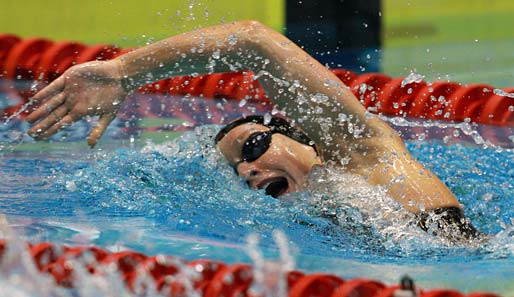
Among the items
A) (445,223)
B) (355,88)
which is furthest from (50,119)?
(355,88)

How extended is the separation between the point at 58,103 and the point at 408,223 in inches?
33.2

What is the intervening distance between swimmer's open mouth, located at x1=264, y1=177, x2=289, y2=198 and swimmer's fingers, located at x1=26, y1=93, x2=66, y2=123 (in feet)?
1.82

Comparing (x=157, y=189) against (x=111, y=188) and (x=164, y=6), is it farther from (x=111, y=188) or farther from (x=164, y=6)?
(x=164, y=6)

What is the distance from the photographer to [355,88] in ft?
12.9

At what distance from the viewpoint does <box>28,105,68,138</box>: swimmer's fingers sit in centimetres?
209

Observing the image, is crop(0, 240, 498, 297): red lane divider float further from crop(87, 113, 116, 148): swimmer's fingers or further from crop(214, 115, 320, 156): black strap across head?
crop(214, 115, 320, 156): black strap across head

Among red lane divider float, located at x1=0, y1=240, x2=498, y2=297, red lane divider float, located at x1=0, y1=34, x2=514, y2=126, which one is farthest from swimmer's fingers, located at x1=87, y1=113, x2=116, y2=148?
red lane divider float, located at x1=0, y1=34, x2=514, y2=126

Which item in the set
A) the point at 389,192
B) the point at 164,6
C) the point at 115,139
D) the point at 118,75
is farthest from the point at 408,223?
the point at 164,6

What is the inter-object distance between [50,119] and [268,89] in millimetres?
530

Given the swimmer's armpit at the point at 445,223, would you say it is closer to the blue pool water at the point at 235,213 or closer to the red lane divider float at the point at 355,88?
the blue pool water at the point at 235,213

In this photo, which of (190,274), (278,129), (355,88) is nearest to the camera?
(190,274)

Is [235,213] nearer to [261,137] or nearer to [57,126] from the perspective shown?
[261,137]

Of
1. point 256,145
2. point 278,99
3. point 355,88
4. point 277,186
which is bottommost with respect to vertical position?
point 277,186

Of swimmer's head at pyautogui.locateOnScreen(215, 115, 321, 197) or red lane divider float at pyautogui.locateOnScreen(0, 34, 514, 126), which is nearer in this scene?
swimmer's head at pyautogui.locateOnScreen(215, 115, 321, 197)
